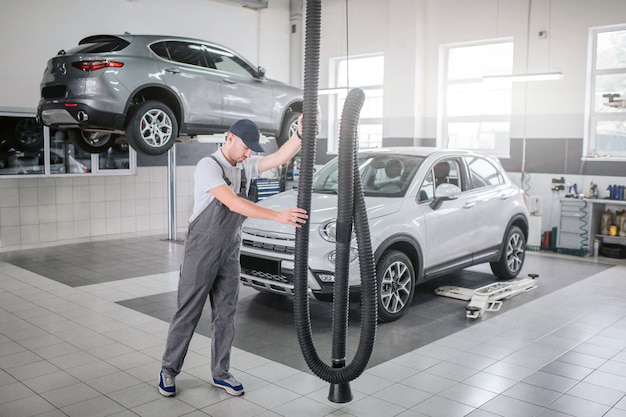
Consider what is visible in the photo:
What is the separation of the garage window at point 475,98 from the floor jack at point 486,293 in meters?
4.82

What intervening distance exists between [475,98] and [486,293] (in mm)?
6558

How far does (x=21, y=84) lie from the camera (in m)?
9.20

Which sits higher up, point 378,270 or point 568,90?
point 568,90

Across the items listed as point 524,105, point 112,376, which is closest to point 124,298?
point 112,376

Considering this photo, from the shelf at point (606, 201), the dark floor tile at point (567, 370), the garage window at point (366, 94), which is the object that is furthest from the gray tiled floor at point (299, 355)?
the garage window at point (366, 94)

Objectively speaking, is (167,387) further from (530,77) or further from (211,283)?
(530,77)

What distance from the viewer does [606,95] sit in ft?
31.3

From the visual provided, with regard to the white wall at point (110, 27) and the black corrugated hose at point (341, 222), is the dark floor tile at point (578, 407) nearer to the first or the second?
the black corrugated hose at point (341, 222)

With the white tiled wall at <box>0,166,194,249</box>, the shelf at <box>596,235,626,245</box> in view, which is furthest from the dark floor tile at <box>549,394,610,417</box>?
the white tiled wall at <box>0,166,194,249</box>

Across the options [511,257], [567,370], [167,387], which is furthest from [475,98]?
[167,387]

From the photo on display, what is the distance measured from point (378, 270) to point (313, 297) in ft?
2.00

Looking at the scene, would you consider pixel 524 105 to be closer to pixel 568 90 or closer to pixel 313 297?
pixel 568 90

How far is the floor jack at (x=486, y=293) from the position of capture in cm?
563

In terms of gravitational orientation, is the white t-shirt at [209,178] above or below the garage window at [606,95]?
below
